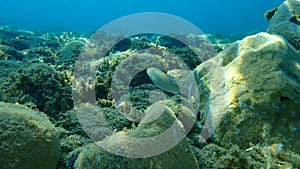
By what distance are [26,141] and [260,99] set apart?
275cm

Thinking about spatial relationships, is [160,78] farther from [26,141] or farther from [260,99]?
[26,141]

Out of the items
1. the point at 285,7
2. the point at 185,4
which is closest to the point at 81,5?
the point at 185,4

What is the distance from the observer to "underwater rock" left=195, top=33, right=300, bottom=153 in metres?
3.10

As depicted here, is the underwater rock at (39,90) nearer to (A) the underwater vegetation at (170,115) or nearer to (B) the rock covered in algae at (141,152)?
(A) the underwater vegetation at (170,115)

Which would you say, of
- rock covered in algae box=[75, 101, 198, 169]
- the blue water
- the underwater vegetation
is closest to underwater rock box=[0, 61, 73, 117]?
the underwater vegetation

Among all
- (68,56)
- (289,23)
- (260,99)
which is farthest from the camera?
(68,56)

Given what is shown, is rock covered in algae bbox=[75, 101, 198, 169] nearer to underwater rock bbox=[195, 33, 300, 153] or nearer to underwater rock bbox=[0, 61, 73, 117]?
underwater rock bbox=[195, 33, 300, 153]

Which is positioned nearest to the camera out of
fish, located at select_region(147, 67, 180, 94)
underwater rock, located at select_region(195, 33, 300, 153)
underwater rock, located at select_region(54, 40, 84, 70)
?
underwater rock, located at select_region(195, 33, 300, 153)

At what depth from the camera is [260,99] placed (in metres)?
3.21

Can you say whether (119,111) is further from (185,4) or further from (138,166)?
(185,4)

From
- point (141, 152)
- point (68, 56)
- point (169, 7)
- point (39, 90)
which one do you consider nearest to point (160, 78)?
point (141, 152)

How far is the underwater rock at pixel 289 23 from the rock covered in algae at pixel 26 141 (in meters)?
6.03

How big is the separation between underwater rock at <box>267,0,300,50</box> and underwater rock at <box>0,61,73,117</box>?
5.57 meters

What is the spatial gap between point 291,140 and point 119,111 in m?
2.40
